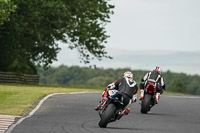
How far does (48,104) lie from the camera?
22.6 meters

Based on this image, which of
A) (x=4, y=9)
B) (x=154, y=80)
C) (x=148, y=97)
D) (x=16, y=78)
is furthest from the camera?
(x=16, y=78)

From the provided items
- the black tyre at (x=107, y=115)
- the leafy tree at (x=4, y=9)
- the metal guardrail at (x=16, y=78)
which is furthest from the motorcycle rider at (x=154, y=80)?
the metal guardrail at (x=16, y=78)

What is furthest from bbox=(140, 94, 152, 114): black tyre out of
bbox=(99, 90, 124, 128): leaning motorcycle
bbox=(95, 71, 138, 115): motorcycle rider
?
bbox=(99, 90, 124, 128): leaning motorcycle

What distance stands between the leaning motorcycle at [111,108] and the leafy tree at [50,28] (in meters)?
29.1

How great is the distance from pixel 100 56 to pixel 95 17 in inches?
137

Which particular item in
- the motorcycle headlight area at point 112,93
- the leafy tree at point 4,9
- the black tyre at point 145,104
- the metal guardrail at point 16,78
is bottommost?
the metal guardrail at point 16,78

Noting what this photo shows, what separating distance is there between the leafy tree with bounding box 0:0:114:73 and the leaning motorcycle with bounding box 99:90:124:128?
29138mm

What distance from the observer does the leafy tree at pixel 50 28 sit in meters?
44.5

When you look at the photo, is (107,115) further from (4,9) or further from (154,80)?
(4,9)

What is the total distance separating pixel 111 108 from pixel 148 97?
6.07 m

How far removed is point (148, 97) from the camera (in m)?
20.5

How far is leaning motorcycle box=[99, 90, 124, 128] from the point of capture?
14484 millimetres

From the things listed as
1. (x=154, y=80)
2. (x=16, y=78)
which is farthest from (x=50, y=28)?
(x=154, y=80)

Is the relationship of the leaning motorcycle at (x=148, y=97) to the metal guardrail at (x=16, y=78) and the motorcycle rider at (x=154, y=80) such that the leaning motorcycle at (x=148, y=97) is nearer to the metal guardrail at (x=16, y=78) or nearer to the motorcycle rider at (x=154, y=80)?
the motorcycle rider at (x=154, y=80)
